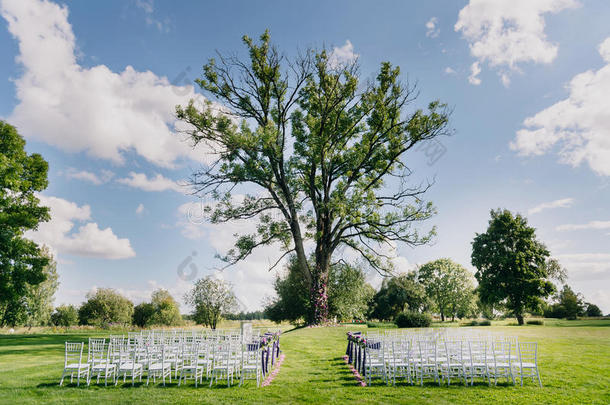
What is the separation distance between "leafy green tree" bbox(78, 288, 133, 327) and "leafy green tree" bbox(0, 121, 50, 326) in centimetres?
2373

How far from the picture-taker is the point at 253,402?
6.90 m

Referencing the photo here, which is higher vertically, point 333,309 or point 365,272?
point 365,272

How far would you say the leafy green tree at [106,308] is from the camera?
145 feet

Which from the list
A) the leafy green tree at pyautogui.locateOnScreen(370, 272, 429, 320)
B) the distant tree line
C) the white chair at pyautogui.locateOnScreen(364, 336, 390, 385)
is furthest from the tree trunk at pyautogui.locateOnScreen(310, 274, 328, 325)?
the leafy green tree at pyautogui.locateOnScreen(370, 272, 429, 320)

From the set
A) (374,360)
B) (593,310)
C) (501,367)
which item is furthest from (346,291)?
(593,310)

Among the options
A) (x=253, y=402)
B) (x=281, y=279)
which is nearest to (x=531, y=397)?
(x=253, y=402)

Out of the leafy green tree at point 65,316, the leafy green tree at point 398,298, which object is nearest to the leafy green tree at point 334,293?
the leafy green tree at point 398,298

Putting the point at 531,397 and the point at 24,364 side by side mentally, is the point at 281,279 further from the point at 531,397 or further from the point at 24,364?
the point at 531,397

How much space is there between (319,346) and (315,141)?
11.6m

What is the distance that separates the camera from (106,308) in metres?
44.1

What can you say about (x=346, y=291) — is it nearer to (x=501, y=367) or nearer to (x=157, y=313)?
(x=501, y=367)

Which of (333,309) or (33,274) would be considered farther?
(333,309)

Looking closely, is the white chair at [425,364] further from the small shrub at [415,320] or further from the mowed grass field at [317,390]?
the small shrub at [415,320]

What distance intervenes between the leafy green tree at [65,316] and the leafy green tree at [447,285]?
5418 centimetres
